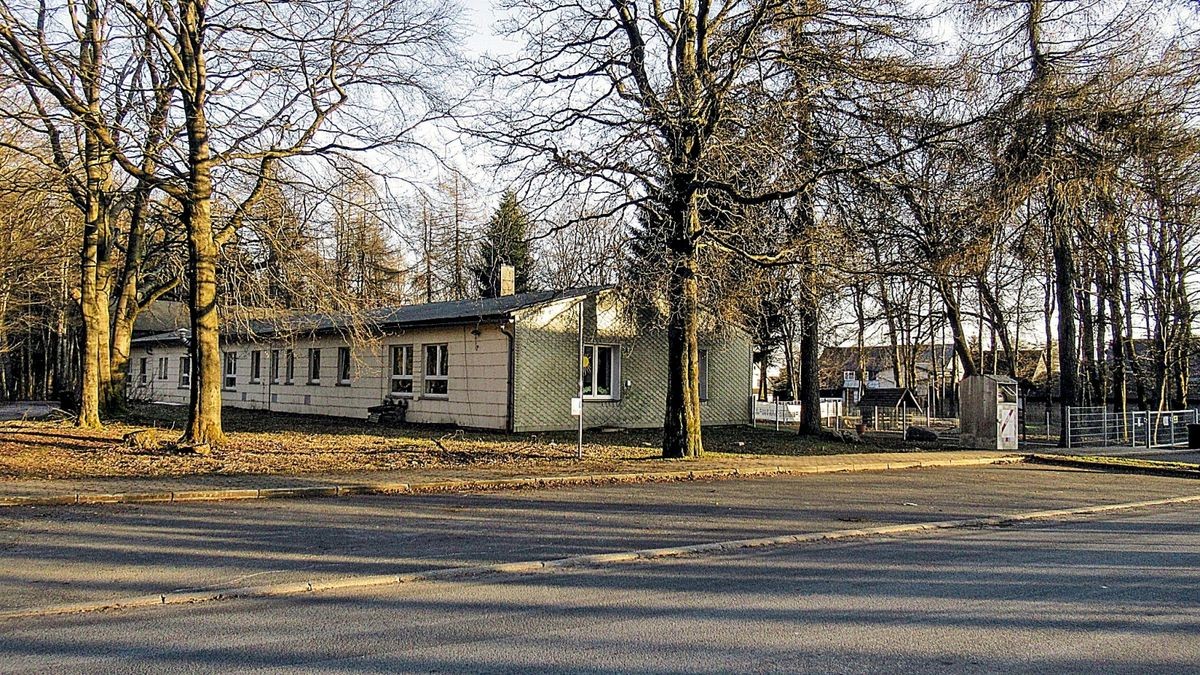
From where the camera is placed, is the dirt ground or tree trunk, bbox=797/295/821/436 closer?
the dirt ground

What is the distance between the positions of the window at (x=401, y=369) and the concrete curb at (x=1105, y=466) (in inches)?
663

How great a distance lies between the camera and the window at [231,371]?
36906 mm

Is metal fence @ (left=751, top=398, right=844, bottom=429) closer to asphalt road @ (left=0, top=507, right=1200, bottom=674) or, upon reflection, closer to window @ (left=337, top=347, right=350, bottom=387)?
window @ (left=337, top=347, right=350, bottom=387)

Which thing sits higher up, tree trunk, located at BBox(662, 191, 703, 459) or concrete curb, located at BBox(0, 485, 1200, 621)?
tree trunk, located at BBox(662, 191, 703, 459)

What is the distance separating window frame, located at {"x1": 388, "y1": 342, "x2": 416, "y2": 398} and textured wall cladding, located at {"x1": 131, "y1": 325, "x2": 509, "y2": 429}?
12 cm

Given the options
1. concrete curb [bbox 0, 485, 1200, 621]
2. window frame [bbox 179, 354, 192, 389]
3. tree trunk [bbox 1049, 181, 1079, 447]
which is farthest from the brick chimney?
concrete curb [bbox 0, 485, 1200, 621]

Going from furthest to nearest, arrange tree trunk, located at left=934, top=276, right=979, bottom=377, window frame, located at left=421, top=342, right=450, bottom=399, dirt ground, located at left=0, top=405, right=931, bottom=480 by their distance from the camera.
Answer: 1. window frame, located at left=421, top=342, right=450, bottom=399
2. tree trunk, located at left=934, top=276, right=979, bottom=377
3. dirt ground, located at left=0, top=405, right=931, bottom=480

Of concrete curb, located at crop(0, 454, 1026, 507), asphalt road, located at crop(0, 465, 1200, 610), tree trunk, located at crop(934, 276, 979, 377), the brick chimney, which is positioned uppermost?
the brick chimney

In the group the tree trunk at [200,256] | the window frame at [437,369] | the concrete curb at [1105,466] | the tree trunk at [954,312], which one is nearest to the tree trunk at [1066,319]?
the tree trunk at [954,312]

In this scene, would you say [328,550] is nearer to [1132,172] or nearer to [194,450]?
[194,450]

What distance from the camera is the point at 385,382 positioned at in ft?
92.6

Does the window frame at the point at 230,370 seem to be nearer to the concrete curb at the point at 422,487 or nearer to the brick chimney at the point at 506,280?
the brick chimney at the point at 506,280

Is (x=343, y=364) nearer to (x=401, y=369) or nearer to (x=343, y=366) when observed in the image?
(x=343, y=366)

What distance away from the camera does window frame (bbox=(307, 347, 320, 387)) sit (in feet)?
104
